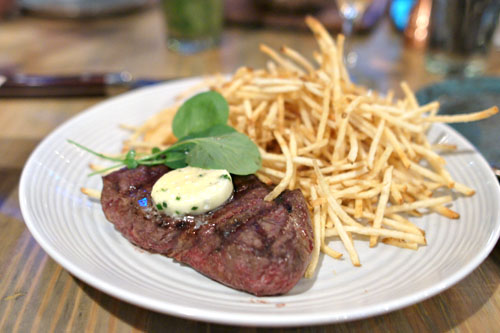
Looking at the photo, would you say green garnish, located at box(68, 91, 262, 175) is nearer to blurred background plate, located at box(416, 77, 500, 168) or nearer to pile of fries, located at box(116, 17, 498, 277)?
pile of fries, located at box(116, 17, 498, 277)

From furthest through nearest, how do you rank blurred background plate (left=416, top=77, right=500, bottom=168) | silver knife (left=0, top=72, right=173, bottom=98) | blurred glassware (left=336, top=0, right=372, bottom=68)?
blurred glassware (left=336, top=0, right=372, bottom=68) < silver knife (left=0, top=72, right=173, bottom=98) < blurred background plate (left=416, top=77, right=500, bottom=168)

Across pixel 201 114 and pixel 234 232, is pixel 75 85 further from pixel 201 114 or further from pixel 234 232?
pixel 234 232

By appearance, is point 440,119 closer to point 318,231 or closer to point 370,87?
point 318,231

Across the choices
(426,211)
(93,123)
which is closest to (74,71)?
(93,123)

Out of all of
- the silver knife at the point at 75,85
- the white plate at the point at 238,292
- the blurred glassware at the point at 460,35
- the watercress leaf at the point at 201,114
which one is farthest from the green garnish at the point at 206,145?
the blurred glassware at the point at 460,35

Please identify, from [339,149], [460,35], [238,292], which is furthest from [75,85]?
[460,35]

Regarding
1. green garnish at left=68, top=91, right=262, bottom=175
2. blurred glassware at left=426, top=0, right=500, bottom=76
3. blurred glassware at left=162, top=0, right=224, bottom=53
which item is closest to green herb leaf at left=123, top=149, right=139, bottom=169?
green garnish at left=68, top=91, right=262, bottom=175
